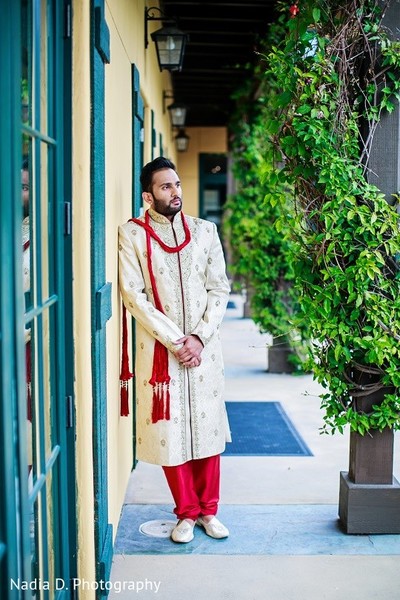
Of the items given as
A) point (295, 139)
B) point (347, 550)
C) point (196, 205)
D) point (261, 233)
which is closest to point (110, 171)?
point (295, 139)

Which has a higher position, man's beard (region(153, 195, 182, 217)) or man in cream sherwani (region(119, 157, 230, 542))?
man's beard (region(153, 195, 182, 217))

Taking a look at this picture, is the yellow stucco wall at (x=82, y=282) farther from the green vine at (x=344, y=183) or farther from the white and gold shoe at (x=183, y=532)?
the green vine at (x=344, y=183)

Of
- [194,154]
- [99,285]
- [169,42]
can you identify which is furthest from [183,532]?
[194,154]

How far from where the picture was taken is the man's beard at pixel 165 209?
345 centimetres

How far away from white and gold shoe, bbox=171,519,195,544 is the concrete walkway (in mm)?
37

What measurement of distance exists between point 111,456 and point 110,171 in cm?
121

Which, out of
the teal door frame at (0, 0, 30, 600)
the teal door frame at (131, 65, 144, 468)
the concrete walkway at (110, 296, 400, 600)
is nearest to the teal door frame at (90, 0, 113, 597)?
the concrete walkway at (110, 296, 400, 600)

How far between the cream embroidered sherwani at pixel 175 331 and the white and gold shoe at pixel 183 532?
29 cm

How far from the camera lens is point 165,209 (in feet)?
11.3

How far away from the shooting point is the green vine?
3328mm

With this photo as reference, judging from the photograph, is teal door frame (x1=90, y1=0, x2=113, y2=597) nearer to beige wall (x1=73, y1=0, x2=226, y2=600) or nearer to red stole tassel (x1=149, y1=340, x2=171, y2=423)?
beige wall (x1=73, y1=0, x2=226, y2=600)

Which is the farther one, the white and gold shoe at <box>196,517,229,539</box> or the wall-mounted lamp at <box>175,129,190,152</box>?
the wall-mounted lamp at <box>175,129,190,152</box>

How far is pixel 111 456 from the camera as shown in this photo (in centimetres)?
332

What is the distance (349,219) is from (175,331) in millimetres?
881
